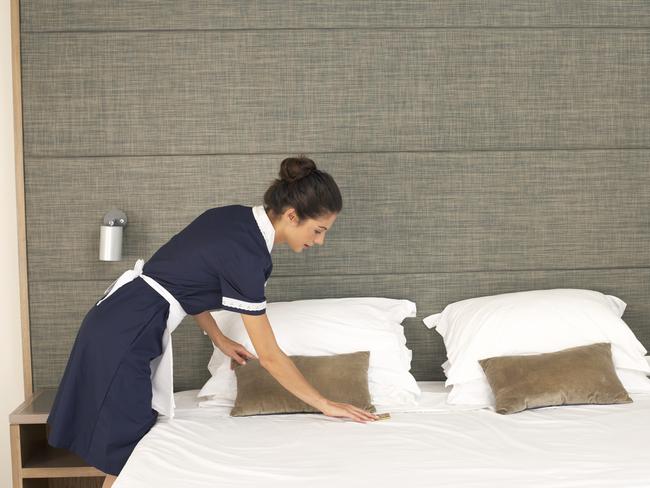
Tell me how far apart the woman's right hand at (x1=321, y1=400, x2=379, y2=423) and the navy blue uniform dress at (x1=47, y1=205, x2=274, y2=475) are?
14.3 inches

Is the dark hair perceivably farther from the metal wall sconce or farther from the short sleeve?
the metal wall sconce

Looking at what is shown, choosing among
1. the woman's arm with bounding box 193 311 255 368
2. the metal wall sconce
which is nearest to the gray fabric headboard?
the metal wall sconce

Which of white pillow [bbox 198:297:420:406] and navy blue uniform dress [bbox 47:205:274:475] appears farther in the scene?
white pillow [bbox 198:297:420:406]

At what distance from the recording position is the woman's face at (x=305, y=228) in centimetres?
230

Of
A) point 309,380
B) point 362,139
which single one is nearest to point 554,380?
point 309,380

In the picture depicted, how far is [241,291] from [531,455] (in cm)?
95

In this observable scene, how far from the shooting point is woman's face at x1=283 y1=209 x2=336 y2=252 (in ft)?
7.55

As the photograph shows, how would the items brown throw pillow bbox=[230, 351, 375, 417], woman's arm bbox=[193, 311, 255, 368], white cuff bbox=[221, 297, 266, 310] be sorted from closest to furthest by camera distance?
1. white cuff bbox=[221, 297, 266, 310]
2. brown throw pillow bbox=[230, 351, 375, 417]
3. woman's arm bbox=[193, 311, 255, 368]

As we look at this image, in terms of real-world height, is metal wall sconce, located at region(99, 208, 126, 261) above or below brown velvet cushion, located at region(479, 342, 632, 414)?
above

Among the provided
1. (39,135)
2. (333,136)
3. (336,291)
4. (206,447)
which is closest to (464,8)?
(333,136)

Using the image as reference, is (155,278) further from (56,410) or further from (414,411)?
(414,411)

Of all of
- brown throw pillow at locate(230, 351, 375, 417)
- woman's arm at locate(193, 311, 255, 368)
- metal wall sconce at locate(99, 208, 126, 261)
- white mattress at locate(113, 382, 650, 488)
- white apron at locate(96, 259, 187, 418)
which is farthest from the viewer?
metal wall sconce at locate(99, 208, 126, 261)

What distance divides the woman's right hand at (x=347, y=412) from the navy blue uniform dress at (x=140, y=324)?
1.19 ft

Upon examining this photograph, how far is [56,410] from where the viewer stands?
7.79 ft
